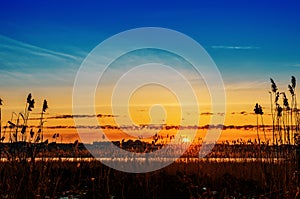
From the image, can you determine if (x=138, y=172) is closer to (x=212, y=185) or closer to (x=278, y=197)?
(x=212, y=185)

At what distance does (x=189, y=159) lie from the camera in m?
15.6

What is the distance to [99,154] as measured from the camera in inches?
651

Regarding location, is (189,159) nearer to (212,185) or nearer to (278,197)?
(212,185)

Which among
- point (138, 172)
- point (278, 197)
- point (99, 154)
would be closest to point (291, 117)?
point (278, 197)

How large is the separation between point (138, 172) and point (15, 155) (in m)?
3.66

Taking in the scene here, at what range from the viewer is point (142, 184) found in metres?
9.34

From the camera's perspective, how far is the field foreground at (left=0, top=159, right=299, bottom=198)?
23.7ft

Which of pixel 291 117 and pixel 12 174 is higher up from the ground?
pixel 291 117

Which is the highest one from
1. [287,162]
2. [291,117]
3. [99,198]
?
[291,117]

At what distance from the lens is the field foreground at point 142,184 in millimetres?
7223

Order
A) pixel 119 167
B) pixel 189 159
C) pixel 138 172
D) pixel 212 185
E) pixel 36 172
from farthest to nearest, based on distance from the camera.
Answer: pixel 189 159, pixel 119 167, pixel 138 172, pixel 212 185, pixel 36 172

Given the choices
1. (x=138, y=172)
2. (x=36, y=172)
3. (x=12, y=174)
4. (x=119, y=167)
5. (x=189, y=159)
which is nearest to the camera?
(x=12, y=174)

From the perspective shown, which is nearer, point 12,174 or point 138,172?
point 12,174

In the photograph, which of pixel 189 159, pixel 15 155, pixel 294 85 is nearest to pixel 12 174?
pixel 15 155
